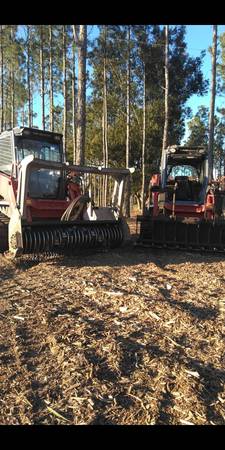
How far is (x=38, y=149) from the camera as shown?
11148 millimetres

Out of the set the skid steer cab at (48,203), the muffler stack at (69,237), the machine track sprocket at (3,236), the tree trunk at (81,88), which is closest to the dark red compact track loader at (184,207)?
the skid steer cab at (48,203)

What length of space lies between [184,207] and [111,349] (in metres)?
8.56

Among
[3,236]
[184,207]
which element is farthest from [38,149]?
[184,207]

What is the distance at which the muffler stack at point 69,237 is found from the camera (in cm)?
889

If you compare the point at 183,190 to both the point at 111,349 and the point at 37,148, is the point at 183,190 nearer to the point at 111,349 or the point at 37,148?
the point at 37,148

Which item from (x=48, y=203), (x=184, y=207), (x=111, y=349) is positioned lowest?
(x=111, y=349)

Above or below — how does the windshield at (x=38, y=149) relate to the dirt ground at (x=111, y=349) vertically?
above

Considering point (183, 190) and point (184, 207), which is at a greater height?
point (183, 190)

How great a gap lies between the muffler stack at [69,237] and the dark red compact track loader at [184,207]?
3.73ft

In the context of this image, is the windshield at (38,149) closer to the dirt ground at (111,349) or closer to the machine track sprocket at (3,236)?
the machine track sprocket at (3,236)

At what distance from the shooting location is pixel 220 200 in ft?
38.9

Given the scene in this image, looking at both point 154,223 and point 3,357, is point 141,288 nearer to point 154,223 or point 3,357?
point 3,357
